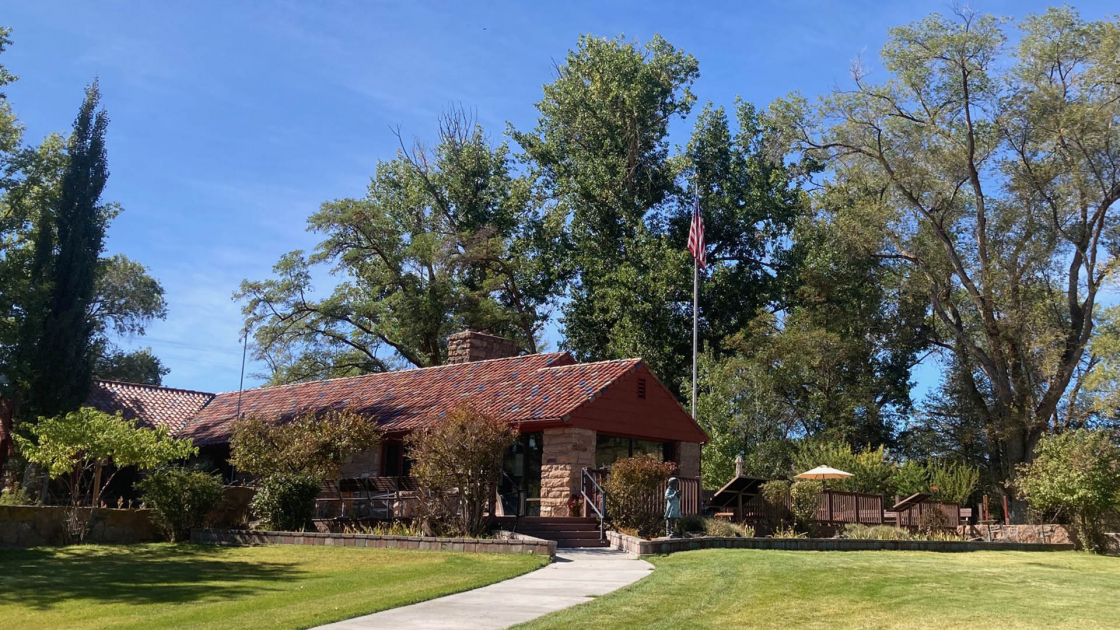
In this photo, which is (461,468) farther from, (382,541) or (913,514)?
(913,514)

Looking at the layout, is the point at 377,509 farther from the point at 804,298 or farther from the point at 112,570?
the point at 804,298

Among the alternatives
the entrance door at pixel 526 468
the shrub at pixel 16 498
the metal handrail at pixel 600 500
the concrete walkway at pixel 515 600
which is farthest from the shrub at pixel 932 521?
the shrub at pixel 16 498

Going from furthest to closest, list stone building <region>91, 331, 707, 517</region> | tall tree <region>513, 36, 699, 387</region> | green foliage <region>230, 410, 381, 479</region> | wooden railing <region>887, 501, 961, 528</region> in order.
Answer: tall tree <region>513, 36, 699, 387</region> → wooden railing <region>887, 501, 961, 528</region> → stone building <region>91, 331, 707, 517</region> → green foliage <region>230, 410, 381, 479</region>

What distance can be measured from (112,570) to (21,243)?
76.1 feet

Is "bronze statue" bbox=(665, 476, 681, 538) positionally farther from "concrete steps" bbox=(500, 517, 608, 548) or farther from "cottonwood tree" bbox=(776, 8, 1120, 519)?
"cottonwood tree" bbox=(776, 8, 1120, 519)

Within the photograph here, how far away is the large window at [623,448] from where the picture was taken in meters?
22.7

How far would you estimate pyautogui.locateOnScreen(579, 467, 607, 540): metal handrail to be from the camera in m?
18.7

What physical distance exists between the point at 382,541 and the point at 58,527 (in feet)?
21.7

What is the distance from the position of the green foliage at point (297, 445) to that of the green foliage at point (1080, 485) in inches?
647

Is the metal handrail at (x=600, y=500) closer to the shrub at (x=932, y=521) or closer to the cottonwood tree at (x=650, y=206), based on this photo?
the shrub at (x=932, y=521)

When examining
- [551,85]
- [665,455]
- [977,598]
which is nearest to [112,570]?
[977,598]

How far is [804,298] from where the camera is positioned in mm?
38594

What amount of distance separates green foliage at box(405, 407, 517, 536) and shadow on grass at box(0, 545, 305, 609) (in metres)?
3.42

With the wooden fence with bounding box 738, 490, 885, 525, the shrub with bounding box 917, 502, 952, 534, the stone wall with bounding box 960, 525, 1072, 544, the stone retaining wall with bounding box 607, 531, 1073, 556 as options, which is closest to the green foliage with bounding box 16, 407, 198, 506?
the stone retaining wall with bounding box 607, 531, 1073, 556
